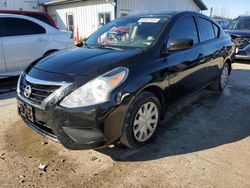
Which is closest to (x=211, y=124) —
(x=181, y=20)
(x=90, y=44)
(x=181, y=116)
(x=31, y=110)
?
(x=181, y=116)

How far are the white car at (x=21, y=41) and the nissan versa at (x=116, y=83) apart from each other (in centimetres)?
278

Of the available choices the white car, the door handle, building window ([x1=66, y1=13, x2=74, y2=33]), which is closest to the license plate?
the door handle

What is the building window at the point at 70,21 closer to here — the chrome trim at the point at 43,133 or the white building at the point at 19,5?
the white building at the point at 19,5

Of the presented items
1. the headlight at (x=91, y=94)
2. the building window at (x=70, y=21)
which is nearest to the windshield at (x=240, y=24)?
the headlight at (x=91, y=94)

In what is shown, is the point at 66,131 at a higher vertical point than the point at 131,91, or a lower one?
lower

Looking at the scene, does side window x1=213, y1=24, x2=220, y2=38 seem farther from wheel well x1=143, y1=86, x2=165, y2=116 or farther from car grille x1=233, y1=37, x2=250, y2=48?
car grille x1=233, y1=37, x2=250, y2=48

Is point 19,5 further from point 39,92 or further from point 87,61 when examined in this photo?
point 39,92

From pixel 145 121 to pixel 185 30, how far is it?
168cm

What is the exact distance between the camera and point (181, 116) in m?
4.23

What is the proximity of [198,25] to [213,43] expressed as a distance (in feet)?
1.95

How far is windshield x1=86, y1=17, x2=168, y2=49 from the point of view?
3.45m

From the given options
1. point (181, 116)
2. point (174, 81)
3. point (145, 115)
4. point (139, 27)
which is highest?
point (139, 27)

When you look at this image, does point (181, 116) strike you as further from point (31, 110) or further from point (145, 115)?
point (31, 110)

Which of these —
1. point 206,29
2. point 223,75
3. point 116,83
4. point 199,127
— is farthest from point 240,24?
point 116,83
